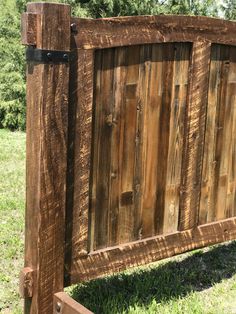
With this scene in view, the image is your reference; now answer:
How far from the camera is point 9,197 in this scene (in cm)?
585

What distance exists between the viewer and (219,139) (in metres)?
3.66

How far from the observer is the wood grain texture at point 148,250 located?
2994 mm

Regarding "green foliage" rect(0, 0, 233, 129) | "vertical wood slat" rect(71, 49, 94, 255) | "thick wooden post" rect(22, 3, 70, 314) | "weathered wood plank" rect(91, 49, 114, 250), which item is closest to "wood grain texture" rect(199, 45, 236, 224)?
"weathered wood plank" rect(91, 49, 114, 250)

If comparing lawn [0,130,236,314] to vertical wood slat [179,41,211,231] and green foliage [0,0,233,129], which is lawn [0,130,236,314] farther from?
green foliage [0,0,233,129]

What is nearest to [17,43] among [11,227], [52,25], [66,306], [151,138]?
[11,227]

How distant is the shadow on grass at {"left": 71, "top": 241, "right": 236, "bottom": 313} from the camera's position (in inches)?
134

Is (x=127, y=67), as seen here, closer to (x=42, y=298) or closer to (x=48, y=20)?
(x=48, y=20)

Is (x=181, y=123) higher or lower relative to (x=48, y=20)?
lower

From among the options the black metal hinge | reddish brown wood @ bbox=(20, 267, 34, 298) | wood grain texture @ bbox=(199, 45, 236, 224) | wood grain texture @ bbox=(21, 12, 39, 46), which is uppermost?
wood grain texture @ bbox=(21, 12, 39, 46)

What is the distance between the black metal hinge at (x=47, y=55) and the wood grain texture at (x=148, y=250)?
1.12m

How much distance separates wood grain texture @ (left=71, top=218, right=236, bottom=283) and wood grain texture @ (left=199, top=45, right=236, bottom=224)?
0.31 feet

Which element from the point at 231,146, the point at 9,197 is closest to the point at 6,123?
the point at 9,197

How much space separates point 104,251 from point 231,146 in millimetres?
1319

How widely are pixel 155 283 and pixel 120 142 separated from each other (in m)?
1.20
